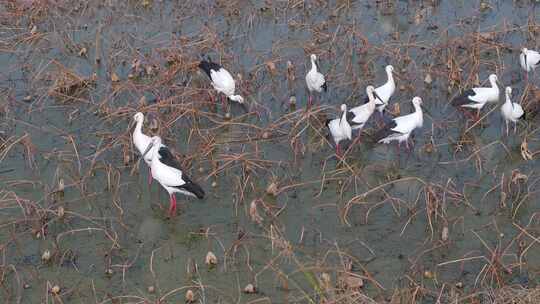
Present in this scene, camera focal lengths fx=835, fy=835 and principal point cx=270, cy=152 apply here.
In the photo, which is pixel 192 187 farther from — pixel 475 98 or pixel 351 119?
pixel 475 98

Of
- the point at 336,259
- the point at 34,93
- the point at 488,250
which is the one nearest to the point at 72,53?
the point at 34,93

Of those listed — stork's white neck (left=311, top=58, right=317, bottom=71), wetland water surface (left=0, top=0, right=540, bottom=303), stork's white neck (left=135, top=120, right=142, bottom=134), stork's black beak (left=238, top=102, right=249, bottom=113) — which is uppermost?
stork's white neck (left=135, top=120, right=142, bottom=134)

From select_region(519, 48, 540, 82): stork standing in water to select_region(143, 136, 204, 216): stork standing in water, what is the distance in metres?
4.59

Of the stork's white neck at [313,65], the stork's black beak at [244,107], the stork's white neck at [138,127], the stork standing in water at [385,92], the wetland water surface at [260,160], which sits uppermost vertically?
the stork's white neck at [138,127]

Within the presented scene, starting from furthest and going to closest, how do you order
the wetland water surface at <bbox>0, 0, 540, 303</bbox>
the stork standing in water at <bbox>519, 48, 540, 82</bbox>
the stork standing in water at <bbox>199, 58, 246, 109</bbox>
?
the stork standing in water at <bbox>519, 48, 540, 82</bbox>, the stork standing in water at <bbox>199, 58, 246, 109</bbox>, the wetland water surface at <bbox>0, 0, 540, 303</bbox>

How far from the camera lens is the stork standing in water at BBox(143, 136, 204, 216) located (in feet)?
26.5

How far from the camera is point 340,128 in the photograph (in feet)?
29.2

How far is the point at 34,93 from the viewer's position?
10.5 meters

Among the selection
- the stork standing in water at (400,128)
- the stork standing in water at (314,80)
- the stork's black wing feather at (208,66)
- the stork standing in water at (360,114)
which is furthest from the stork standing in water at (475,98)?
the stork's black wing feather at (208,66)

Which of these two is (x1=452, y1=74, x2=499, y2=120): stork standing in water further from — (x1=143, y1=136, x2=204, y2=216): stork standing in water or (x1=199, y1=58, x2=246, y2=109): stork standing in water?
(x1=143, y1=136, x2=204, y2=216): stork standing in water

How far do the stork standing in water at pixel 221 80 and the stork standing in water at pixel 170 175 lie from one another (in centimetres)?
166

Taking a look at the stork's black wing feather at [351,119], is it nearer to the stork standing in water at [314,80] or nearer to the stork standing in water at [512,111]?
the stork standing in water at [314,80]

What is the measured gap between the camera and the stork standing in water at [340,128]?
8.89m

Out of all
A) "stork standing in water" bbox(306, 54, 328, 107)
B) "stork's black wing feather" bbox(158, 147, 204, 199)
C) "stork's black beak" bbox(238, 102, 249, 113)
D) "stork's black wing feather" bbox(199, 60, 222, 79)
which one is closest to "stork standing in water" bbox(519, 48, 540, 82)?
"stork standing in water" bbox(306, 54, 328, 107)
